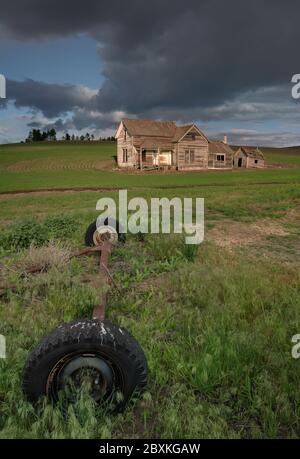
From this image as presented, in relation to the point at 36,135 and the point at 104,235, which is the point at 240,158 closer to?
the point at 104,235

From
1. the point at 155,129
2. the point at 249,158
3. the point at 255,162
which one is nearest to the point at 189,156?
the point at 155,129

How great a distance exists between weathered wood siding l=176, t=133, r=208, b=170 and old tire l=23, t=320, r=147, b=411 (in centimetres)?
4767

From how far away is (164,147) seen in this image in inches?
1932

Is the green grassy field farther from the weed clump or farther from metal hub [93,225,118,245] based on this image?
metal hub [93,225,118,245]

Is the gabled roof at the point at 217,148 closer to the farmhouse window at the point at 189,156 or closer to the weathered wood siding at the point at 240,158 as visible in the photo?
the farmhouse window at the point at 189,156

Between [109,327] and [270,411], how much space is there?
1370 mm

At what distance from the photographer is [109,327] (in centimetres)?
270

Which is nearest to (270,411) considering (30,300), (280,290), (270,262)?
(280,290)

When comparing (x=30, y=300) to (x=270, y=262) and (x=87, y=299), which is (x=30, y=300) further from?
(x=270, y=262)

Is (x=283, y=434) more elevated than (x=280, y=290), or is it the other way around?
(x=280, y=290)

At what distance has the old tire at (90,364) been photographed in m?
2.58

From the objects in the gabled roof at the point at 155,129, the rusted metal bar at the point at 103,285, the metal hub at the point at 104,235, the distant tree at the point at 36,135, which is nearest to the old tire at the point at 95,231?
the metal hub at the point at 104,235

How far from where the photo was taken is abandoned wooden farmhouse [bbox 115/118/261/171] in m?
48.9

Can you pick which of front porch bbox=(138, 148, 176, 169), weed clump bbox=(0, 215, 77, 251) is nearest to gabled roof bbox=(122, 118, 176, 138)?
front porch bbox=(138, 148, 176, 169)
